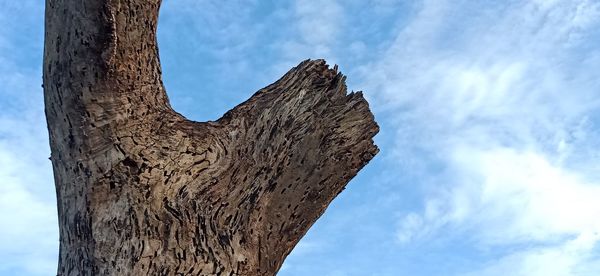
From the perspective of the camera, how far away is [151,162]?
375 cm

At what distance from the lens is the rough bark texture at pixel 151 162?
140 inches

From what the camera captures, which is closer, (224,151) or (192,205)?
(192,205)

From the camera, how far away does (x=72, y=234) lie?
3617mm

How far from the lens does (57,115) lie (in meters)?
3.77

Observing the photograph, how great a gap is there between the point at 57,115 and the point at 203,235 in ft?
3.42

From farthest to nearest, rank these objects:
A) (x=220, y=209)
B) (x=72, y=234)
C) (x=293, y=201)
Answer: (x=293, y=201) → (x=220, y=209) → (x=72, y=234)

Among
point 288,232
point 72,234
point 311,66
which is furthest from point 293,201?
point 72,234

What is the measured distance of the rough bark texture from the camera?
140 inches

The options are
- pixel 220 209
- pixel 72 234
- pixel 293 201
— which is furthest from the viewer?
pixel 293 201

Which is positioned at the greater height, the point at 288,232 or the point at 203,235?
the point at 288,232

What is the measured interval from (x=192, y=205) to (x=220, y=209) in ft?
0.61

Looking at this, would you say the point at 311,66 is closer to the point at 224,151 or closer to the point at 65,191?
the point at 224,151

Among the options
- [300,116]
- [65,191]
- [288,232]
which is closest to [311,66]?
[300,116]

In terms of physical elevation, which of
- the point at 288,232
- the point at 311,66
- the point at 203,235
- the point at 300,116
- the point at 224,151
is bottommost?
the point at 203,235
